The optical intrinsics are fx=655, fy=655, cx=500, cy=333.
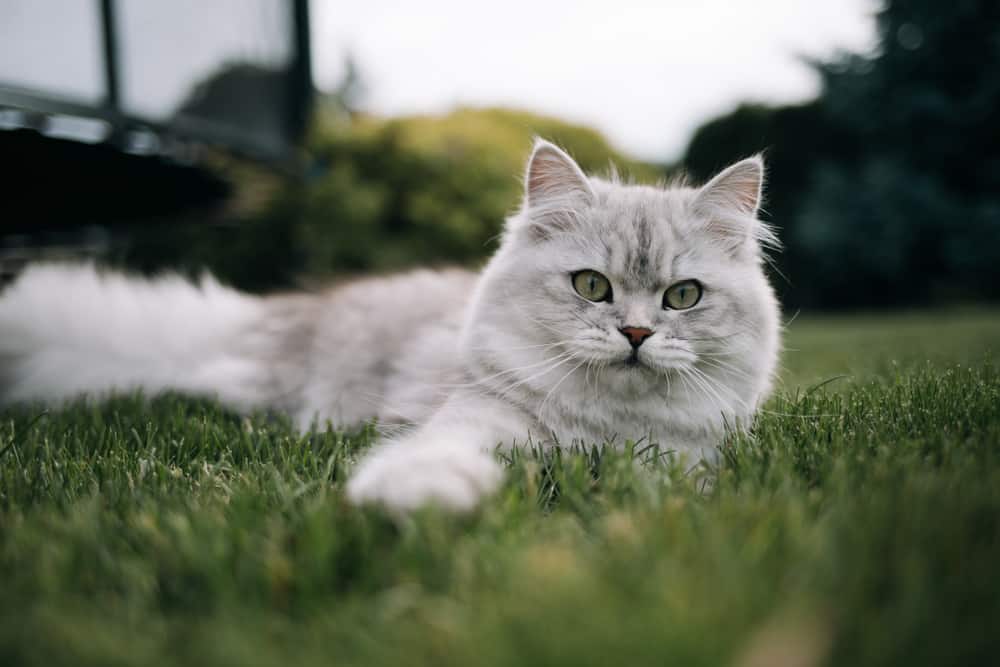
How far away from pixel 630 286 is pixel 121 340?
7.31 feet

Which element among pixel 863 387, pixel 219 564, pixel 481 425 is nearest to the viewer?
pixel 219 564

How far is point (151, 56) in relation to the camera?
3.53 meters

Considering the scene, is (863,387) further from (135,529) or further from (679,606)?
(135,529)

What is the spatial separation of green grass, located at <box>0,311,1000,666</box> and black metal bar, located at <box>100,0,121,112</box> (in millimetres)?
2204

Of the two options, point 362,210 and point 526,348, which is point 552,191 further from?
point 362,210

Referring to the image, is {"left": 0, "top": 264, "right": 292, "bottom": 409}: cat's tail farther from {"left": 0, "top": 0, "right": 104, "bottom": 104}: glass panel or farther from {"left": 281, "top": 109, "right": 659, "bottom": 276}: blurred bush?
{"left": 281, "top": 109, "right": 659, "bottom": 276}: blurred bush

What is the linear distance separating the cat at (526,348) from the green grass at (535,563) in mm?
138

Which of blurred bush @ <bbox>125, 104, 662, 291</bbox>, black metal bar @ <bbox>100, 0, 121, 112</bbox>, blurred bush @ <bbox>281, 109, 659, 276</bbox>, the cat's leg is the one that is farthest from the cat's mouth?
blurred bush @ <bbox>281, 109, 659, 276</bbox>

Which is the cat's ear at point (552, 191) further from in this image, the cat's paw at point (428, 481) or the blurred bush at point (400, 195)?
the blurred bush at point (400, 195)

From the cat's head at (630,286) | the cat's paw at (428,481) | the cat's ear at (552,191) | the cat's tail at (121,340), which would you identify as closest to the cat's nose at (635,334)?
the cat's head at (630,286)

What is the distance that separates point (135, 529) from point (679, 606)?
93 centimetres

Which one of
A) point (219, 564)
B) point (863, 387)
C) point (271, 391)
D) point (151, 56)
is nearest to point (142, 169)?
point (151, 56)

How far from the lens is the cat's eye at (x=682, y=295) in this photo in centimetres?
192

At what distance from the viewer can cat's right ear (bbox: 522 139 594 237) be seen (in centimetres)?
209
